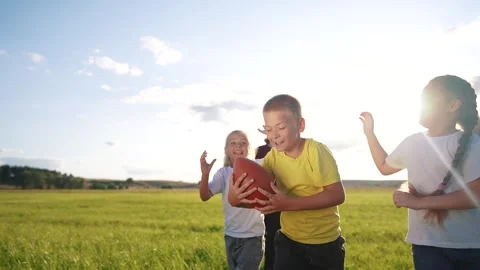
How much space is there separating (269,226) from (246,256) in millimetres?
693

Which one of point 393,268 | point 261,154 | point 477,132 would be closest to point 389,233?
point 393,268

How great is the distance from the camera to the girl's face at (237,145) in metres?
5.36

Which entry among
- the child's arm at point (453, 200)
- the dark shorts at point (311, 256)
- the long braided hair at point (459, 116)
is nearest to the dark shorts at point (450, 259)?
the long braided hair at point (459, 116)

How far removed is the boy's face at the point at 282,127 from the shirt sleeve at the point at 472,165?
1277mm

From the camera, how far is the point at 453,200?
10.6 ft

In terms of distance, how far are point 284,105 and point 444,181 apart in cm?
132

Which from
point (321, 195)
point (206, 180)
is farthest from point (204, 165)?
point (321, 195)

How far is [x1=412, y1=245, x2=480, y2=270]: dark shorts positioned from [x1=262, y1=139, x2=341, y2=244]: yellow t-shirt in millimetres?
728

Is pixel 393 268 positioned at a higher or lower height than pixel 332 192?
lower

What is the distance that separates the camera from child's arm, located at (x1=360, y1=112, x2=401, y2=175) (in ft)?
13.0

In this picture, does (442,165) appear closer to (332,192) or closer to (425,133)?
(425,133)

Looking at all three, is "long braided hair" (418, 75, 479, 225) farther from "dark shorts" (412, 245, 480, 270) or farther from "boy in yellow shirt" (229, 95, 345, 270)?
"boy in yellow shirt" (229, 95, 345, 270)

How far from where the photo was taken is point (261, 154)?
6164 millimetres

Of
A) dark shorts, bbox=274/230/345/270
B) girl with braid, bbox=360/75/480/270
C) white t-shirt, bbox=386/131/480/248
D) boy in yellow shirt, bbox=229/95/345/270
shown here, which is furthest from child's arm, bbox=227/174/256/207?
white t-shirt, bbox=386/131/480/248
